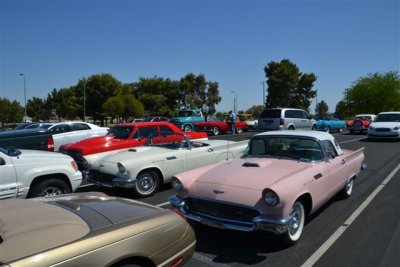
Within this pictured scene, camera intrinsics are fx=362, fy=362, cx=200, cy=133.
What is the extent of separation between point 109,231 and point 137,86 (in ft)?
194

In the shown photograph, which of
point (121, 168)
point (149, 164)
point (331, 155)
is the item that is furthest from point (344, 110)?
point (121, 168)

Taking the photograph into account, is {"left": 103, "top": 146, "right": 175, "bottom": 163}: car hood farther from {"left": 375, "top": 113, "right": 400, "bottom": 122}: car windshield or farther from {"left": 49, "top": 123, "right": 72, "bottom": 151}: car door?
{"left": 375, "top": 113, "right": 400, "bottom": 122}: car windshield

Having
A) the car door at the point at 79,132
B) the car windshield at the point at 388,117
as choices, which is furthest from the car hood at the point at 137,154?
the car windshield at the point at 388,117

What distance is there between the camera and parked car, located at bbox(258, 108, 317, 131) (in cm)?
2050

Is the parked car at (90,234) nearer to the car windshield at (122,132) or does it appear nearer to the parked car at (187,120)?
the car windshield at (122,132)

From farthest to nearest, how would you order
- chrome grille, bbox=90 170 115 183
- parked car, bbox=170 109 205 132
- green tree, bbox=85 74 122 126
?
green tree, bbox=85 74 122 126
parked car, bbox=170 109 205 132
chrome grille, bbox=90 170 115 183

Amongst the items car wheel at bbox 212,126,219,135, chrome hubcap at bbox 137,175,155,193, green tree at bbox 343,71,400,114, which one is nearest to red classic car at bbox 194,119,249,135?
car wheel at bbox 212,126,219,135

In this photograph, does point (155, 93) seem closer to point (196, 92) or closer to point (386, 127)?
point (196, 92)

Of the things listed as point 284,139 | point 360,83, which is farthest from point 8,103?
point 284,139

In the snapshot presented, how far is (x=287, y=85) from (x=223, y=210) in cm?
5231

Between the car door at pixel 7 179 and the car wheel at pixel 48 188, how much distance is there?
308 millimetres

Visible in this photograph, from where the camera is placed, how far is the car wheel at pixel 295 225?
15.1ft

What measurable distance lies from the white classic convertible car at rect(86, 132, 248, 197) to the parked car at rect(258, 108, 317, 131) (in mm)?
12290

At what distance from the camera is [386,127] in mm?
18938
